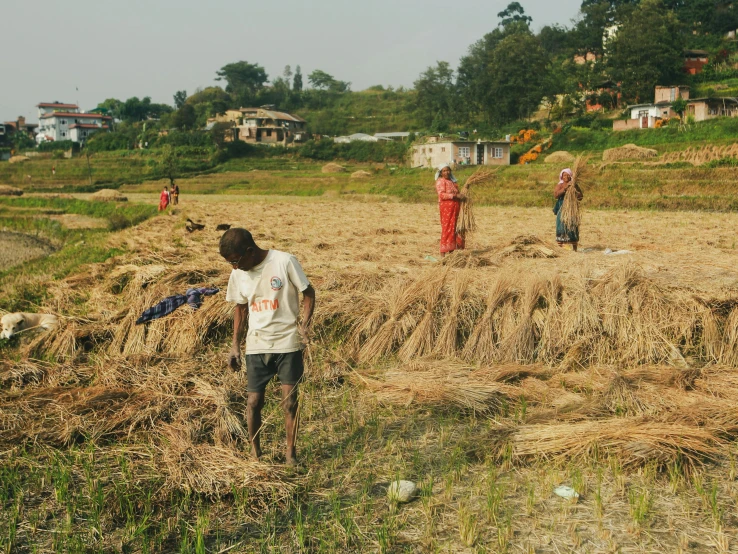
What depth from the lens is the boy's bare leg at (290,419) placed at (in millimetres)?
3820

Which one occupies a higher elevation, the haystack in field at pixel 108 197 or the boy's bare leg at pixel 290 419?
the haystack in field at pixel 108 197

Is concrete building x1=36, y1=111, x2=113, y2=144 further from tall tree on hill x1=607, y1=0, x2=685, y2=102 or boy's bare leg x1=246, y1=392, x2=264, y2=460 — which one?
boy's bare leg x1=246, y1=392, x2=264, y2=460

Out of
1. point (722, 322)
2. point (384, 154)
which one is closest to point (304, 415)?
point (722, 322)

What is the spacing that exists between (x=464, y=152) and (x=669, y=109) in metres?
13.2

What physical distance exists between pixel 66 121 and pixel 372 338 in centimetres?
9767

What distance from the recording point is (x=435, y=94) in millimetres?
66062

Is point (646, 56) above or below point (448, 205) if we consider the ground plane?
above

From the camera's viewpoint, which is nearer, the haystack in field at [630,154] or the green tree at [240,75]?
the haystack in field at [630,154]

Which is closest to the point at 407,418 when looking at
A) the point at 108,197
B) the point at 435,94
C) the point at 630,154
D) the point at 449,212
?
the point at 449,212

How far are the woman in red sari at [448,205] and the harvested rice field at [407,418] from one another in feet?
3.30

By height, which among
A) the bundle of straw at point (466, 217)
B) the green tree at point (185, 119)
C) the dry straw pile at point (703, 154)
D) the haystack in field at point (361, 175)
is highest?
the green tree at point (185, 119)

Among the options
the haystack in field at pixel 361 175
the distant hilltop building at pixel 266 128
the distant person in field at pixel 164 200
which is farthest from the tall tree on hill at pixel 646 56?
the distant person in field at pixel 164 200

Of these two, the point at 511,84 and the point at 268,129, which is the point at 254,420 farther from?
the point at 268,129

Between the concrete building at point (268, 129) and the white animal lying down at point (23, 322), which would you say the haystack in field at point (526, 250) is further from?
the concrete building at point (268, 129)
